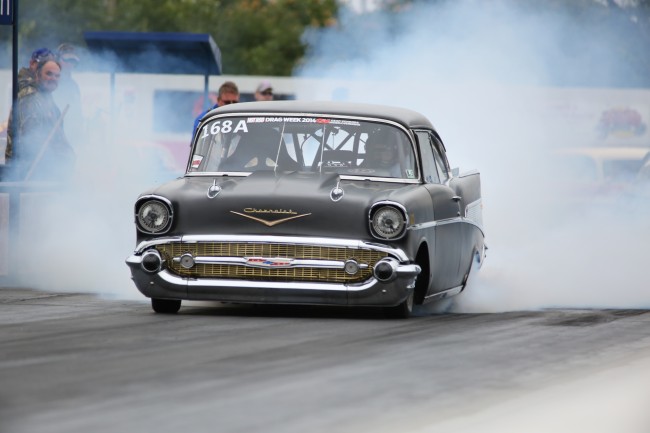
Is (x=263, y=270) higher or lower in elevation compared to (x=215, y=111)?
lower

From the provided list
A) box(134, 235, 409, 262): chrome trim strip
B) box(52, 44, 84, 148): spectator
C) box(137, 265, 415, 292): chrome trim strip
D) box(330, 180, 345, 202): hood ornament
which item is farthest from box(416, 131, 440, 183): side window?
box(52, 44, 84, 148): spectator

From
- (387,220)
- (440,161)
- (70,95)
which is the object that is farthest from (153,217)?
(70,95)

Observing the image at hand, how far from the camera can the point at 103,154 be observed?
1672cm

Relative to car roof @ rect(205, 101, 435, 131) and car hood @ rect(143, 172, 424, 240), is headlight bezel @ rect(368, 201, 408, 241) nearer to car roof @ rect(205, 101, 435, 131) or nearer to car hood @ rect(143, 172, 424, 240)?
car hood @ rect(143, 172, 424, 240)

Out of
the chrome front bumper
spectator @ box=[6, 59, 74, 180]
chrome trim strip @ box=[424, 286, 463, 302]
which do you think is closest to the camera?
the chrome front bumper

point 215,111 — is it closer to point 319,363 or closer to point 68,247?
point 68,247

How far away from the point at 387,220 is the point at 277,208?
0.66 metres

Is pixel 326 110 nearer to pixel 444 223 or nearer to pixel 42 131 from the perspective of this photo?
pixel 444 223

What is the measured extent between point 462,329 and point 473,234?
247 centimetres

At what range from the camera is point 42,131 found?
1528 cm

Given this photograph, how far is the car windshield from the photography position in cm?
1078

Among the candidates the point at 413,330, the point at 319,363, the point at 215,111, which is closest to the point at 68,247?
the point at 215,111

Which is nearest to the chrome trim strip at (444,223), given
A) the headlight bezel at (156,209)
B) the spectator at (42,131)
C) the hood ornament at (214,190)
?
the hood ornament at (214,190)

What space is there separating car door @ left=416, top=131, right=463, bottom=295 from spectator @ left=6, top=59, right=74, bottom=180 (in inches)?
187
